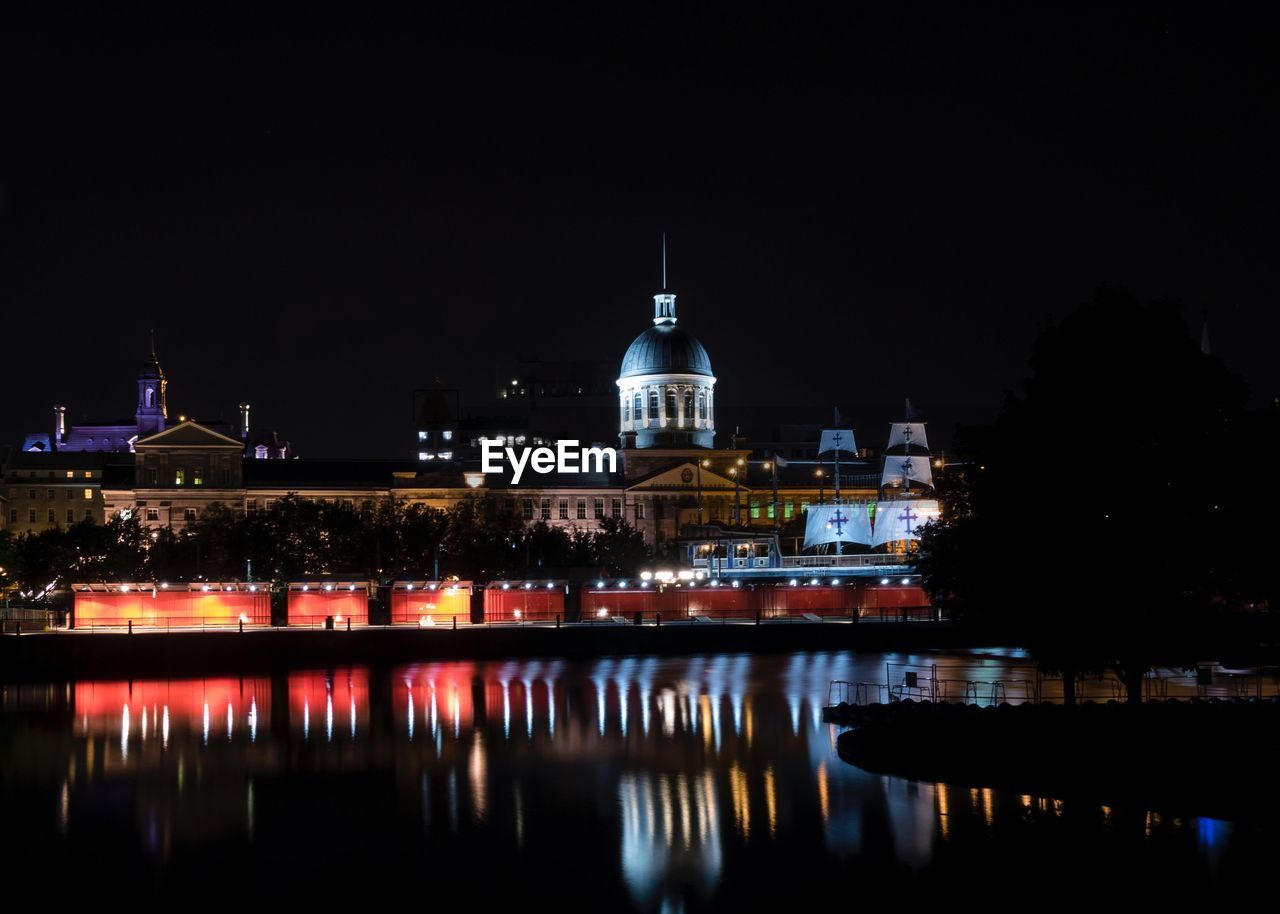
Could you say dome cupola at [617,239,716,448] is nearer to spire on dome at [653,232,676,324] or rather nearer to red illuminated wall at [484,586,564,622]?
spire on dome at [653,232,676,324]

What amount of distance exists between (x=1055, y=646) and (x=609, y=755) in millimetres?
14793

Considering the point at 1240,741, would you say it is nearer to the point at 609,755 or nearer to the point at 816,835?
the point at 816,835

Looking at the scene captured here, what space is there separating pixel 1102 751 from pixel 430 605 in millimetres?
60463

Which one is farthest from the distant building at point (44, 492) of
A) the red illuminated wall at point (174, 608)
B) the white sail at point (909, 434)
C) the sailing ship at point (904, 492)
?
the white sail at point (909, 434)

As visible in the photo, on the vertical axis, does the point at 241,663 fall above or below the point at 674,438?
below

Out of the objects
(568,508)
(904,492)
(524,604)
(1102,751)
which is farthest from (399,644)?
(568,508)

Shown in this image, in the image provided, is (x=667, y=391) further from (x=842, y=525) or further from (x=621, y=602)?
(x=621, y=602)

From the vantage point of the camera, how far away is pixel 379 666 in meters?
81.6

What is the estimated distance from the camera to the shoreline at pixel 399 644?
79.9 metres

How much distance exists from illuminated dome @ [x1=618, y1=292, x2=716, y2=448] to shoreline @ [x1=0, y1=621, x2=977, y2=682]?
76.2 m

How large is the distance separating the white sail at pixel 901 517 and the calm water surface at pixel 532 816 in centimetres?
7107

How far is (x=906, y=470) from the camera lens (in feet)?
465

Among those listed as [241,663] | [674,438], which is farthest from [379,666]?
[674,438]

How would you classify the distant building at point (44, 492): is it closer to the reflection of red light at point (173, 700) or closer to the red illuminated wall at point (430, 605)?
the red illuminated wall at point (430, 605)
